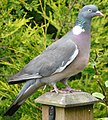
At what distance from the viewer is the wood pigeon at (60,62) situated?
2650 millimetres

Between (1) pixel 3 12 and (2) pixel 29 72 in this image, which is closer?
(2) pixel 29 72

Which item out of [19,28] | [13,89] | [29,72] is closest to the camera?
[29,72]

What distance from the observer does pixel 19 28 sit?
14.5ft

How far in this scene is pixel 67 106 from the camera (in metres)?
2.09

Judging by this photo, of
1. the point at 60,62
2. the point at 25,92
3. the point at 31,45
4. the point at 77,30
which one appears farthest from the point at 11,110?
the point at 31,45

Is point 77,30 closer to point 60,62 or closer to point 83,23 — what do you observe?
point 83,23

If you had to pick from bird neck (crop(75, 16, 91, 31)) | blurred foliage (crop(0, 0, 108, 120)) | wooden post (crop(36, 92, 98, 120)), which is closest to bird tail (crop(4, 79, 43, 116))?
wooden post (crop(36, 92, 98, 120))

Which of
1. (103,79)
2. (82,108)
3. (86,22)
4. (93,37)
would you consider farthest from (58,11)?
(82,108)

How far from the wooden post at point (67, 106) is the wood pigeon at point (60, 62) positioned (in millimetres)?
397

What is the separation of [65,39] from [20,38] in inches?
60.5

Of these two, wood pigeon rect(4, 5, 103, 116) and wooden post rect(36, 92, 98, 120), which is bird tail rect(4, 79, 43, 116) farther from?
wooden post rect(36, 92, 98, 120)

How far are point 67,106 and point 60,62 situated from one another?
66 centimetres

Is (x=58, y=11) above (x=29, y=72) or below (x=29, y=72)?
above

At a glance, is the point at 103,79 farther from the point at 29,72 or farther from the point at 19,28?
the point at 29,72
